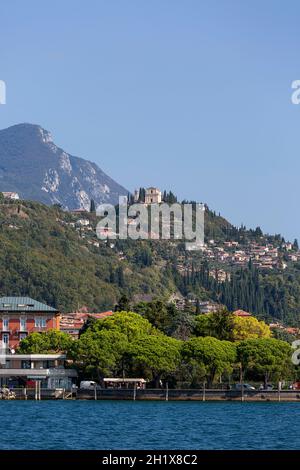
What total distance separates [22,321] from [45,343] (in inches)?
455

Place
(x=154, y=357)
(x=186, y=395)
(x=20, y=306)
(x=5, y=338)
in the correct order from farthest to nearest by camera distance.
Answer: (x=20, y=306)
(x=5, y=338)
(x=154, y=357)
(x=186, y=395)

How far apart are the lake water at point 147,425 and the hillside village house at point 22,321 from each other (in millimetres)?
31727

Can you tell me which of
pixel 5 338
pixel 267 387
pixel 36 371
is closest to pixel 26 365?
pixel 36 371

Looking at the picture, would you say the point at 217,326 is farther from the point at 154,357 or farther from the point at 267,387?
the point at 154,357

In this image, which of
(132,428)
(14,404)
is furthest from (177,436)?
(14,404)

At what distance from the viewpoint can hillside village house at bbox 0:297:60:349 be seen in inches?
5369

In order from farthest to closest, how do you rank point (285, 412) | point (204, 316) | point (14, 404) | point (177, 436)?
point (204, 316)
point (14, 404)
point (285, 412)
point (177, 436)

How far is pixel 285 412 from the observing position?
94938 mm

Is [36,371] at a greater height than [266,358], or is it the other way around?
[266,358]

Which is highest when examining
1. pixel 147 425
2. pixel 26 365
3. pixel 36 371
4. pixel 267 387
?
pixel 26 365

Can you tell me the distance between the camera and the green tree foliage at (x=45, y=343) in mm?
125375

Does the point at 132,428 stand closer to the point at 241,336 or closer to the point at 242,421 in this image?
the point at 242,421

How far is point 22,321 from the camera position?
13675 centimetres

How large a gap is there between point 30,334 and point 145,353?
2384 cm
